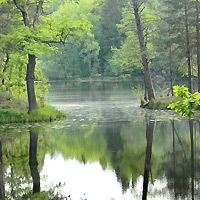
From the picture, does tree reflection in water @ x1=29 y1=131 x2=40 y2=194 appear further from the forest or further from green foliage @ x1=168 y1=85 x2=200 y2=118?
green foliage @ x1=168 y1=85 x2=200 y2=118

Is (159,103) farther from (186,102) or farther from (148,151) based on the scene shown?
(186,102)

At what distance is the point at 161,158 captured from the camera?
1277 centimetres

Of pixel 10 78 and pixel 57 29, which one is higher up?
pixel 57 29

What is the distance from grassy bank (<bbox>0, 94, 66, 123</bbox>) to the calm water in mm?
1165

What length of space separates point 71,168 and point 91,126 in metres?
8.52

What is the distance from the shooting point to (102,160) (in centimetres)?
1309

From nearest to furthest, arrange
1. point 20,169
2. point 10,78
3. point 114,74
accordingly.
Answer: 1. point 20,169
2. point 10,78
3. point 114,74

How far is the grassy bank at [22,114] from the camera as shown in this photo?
73.3ft

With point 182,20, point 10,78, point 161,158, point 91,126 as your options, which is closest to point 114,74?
point 182,20

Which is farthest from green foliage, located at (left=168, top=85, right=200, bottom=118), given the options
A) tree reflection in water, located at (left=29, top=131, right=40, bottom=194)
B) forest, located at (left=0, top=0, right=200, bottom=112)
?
tree reflection in water, located at (left=29, top=131, right=40, bottom=194)

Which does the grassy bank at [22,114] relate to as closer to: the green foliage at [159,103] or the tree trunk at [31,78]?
the tree trunk at [31,78]

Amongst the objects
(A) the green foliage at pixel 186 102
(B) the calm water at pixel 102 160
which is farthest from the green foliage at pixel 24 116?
(A) the green foliage at pixel 186 102

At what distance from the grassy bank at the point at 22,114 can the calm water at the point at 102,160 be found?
1165mm

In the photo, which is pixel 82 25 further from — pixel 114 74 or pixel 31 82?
pixel 114 74
